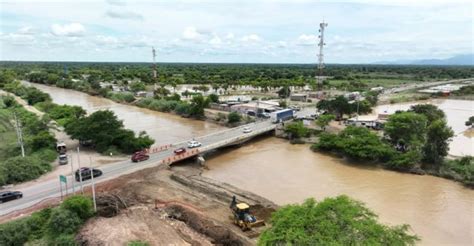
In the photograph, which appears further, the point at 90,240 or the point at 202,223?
the point at 202,223

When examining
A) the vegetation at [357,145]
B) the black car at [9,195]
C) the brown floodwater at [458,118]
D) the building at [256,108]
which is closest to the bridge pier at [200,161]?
the vegetation at [357,145]

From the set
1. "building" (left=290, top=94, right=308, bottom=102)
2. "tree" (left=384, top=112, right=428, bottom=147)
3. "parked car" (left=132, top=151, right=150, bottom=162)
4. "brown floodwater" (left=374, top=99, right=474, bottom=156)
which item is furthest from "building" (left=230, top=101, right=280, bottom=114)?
"parked car" (left=132, top=151, right=150, bottom=162)

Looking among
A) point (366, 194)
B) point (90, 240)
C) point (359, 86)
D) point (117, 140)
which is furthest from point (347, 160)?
point (359, 86)

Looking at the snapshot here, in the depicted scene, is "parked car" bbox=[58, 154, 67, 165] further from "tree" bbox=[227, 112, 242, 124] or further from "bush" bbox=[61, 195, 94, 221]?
"tree" bbox=[227, 112, 242, 124]

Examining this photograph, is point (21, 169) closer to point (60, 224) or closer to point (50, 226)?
point (50, 226)

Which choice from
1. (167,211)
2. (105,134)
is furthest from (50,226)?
(105,134)

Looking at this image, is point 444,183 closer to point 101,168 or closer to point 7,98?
point 101,168
